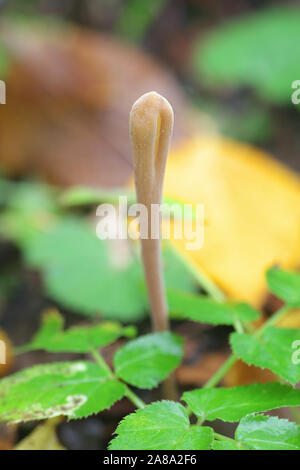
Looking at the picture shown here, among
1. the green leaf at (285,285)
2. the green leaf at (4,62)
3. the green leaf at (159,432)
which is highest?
the green leaf at (4,62)

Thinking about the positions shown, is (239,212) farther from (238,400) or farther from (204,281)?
(238,400)

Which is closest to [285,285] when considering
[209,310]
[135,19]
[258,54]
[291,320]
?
[209,310]

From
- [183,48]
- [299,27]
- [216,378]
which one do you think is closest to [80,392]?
[216,378]

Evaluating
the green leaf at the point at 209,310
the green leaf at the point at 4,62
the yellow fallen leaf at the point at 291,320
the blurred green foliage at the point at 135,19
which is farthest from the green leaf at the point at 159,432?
the blurred green foliage at the point at 135,19

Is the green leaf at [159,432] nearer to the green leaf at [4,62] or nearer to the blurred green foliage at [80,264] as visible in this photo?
the blurred green foliage at [80,264]

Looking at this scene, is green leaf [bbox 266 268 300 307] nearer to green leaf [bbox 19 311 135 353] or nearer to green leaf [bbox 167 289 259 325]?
green leaf [bbox 167 289 259 325]

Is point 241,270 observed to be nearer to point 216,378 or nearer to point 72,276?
point 72,276
